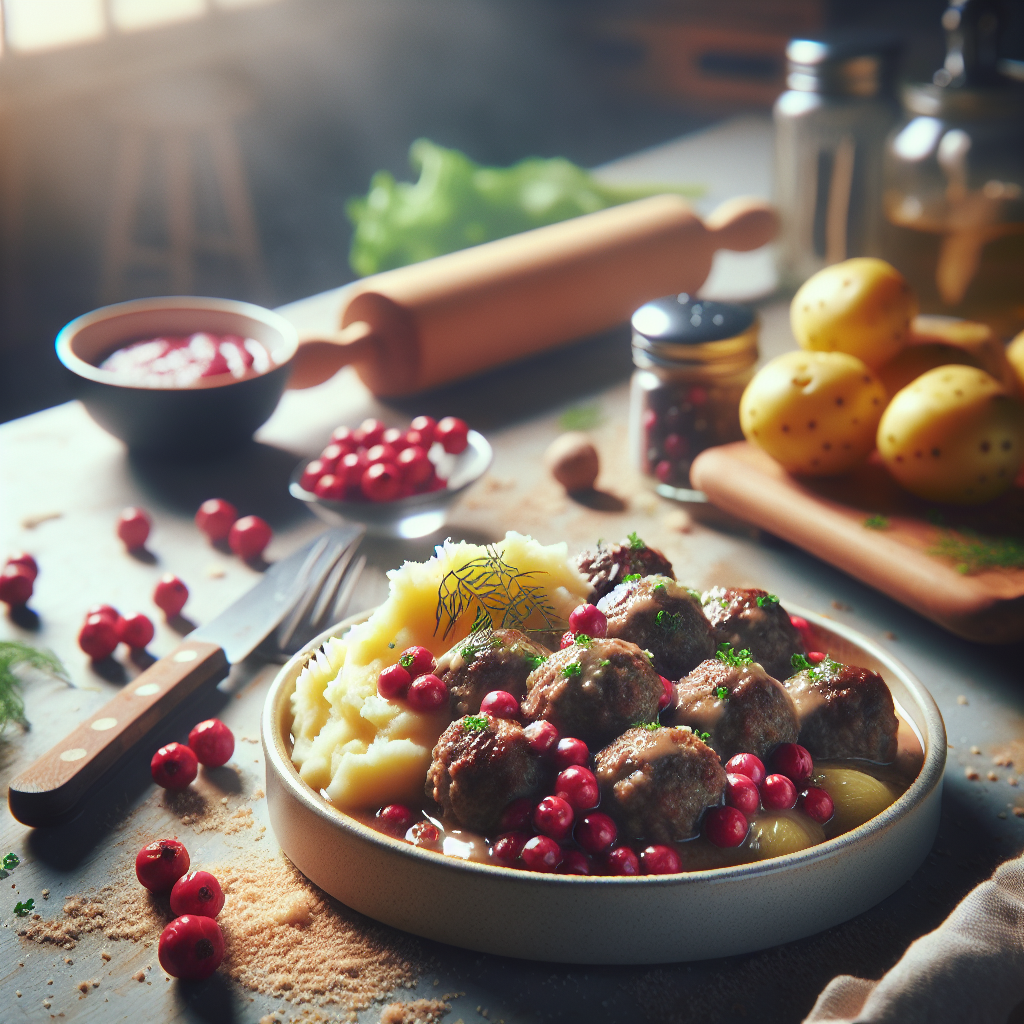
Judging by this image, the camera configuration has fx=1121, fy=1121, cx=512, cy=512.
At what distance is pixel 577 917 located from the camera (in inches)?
36.4

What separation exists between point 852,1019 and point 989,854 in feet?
1.17

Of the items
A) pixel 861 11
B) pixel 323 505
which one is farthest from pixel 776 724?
pixel 861 11

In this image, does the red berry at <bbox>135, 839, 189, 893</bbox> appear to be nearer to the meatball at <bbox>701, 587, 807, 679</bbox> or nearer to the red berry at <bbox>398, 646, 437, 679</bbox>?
the red berry at <bbox>398, 646, 437, 679</bbox>

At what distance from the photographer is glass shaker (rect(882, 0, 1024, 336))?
2.20 metres

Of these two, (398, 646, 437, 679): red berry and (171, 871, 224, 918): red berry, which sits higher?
(398, 646, 437, 679): red berry

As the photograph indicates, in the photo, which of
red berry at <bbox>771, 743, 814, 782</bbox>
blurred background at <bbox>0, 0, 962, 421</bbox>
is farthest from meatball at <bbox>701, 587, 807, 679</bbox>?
blurred background at <bbox>0, 0, 962, 421</bbox>

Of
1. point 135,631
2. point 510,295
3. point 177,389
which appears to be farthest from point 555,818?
point 510,295

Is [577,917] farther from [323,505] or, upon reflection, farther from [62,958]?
[323,505]

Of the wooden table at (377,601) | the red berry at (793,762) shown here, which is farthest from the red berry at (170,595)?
the red berry at (793,762)

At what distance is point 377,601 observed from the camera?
161 cm

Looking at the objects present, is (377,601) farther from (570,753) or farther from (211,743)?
(570,753)

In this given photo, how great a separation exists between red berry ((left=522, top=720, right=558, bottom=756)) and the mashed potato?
0.11 metres

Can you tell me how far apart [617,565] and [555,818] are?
1.28 feet

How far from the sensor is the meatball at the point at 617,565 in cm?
129
